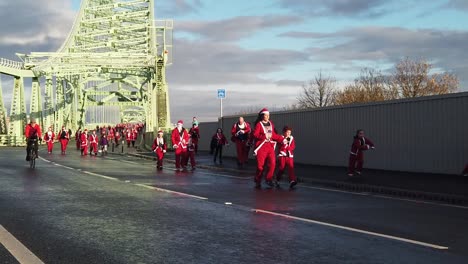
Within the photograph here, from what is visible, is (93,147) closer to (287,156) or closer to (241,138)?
(241,138)

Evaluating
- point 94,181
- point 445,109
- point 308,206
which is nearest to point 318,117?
point 445,109

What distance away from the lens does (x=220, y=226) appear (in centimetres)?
798

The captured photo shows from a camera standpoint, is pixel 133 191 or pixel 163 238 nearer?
pixel 163 238

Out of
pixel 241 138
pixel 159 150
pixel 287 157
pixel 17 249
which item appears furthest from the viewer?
pixel 241 138

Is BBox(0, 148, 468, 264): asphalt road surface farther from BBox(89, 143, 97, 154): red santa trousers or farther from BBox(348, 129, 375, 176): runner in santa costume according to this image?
BBox(89, 143, 97, 154): red santa trousers

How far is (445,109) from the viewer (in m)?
17.2

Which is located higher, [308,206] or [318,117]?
[318,117]

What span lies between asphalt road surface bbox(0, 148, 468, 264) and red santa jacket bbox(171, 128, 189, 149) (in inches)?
277

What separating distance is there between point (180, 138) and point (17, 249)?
543 inches

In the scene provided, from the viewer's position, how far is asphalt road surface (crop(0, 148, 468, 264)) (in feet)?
20.2

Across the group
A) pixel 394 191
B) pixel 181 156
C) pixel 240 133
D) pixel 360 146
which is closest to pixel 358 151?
pixel 360 146

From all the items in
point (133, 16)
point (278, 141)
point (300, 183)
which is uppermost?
point (133, 16)

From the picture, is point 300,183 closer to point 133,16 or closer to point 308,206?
point 308,206

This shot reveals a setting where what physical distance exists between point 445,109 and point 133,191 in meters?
10.0
